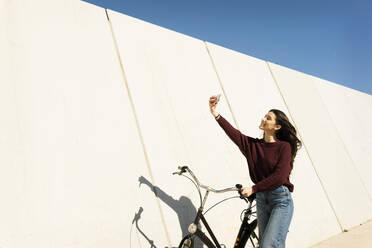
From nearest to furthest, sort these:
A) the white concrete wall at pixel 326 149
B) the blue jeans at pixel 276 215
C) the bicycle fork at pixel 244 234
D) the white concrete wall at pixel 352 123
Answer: the blue jeans at pixel 276 215 < the bicycle fork at pixel 244 234 < the white concrete wall at pixel 326 149 < the white concrete wall at pixel 352 123

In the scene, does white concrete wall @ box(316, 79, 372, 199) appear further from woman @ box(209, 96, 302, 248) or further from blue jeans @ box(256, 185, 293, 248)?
blue jeans @ box(256, 185, 293, 248)

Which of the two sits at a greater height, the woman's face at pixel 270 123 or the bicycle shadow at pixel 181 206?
the woman's face at pixel 270 123

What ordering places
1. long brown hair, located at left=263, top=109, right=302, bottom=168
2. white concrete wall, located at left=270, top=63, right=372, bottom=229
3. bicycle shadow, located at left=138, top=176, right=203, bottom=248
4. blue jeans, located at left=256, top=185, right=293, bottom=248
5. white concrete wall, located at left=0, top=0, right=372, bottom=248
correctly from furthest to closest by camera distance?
white concrete wall, located at left=270, top=63, right=372, bottom=229 → bicycle shadow, located at left=138, top=176, right=203, bottom=248 → long brown hair, located at left=263, top=109, right=302, bottom=168 → white concrete wall, located at left=0, top=0, right=372, bottom=248 → blue jeans, located at left=256, top=185, right=293, bottom=248

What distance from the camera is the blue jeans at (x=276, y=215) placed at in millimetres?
2408

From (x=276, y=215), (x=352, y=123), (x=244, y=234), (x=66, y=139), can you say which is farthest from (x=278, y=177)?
(x=352, y=123)

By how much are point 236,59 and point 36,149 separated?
3.63m

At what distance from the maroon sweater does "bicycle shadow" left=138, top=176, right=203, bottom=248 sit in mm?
990

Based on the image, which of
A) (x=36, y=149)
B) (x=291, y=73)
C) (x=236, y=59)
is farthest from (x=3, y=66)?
(x=291, y=73)

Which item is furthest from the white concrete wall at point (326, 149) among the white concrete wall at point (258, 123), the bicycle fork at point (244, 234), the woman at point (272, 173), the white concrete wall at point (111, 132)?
the woman at point (272, 173)

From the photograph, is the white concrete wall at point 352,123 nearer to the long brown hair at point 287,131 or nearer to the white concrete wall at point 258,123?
the white concrete wall at point 258,123

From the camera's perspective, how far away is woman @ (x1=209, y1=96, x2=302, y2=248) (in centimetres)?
243

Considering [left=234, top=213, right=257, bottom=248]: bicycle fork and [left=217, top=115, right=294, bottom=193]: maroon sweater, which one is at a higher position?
[left=217, top=115, right=294, bottom=193]: maroon sweater

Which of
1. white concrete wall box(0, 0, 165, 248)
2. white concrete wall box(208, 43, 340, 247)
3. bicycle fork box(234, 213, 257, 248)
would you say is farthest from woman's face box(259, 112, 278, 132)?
white concrete wall box(208, 43, 340, 247)

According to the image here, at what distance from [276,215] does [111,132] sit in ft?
5.66
